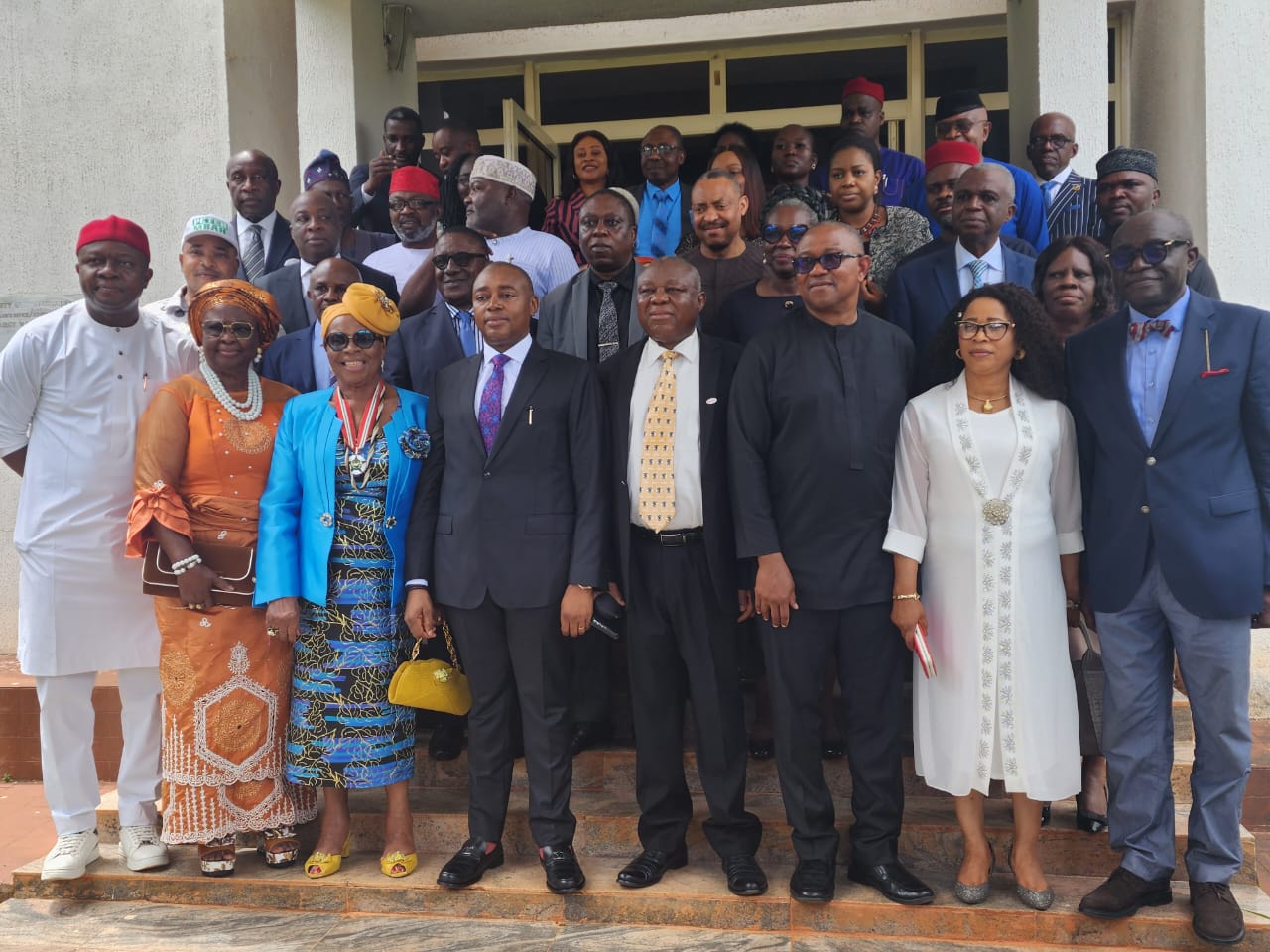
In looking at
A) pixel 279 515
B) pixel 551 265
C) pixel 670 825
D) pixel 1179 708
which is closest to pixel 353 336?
pixel 279 515

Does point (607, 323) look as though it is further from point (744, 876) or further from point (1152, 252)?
point (744, 876)

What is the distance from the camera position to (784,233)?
13.9 ft

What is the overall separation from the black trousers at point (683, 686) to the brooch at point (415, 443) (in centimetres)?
82

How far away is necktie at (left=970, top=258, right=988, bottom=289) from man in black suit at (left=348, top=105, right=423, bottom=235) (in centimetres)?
342

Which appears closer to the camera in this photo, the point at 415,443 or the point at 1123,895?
the point at 1123,895

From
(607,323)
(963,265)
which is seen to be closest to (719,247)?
(607,323)

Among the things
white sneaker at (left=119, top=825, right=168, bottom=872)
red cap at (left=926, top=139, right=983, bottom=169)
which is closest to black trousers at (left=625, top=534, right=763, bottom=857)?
white sneaker at (left=119, top=825, right=168, bottom=872)

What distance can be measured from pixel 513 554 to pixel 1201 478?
2215mm

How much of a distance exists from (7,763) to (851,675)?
4621mm

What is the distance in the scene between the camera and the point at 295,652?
4.09 metres

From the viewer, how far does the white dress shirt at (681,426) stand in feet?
12.6

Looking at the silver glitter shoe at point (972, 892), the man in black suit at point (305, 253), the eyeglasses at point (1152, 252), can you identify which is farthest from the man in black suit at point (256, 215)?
the silver glitter shoe at point (972, 892)

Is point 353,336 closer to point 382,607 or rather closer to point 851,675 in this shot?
point 382,607

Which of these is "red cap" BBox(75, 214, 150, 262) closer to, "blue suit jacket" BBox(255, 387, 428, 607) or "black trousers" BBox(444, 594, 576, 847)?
"blue suit jacket" BBox(255, 387, 428, 607)
